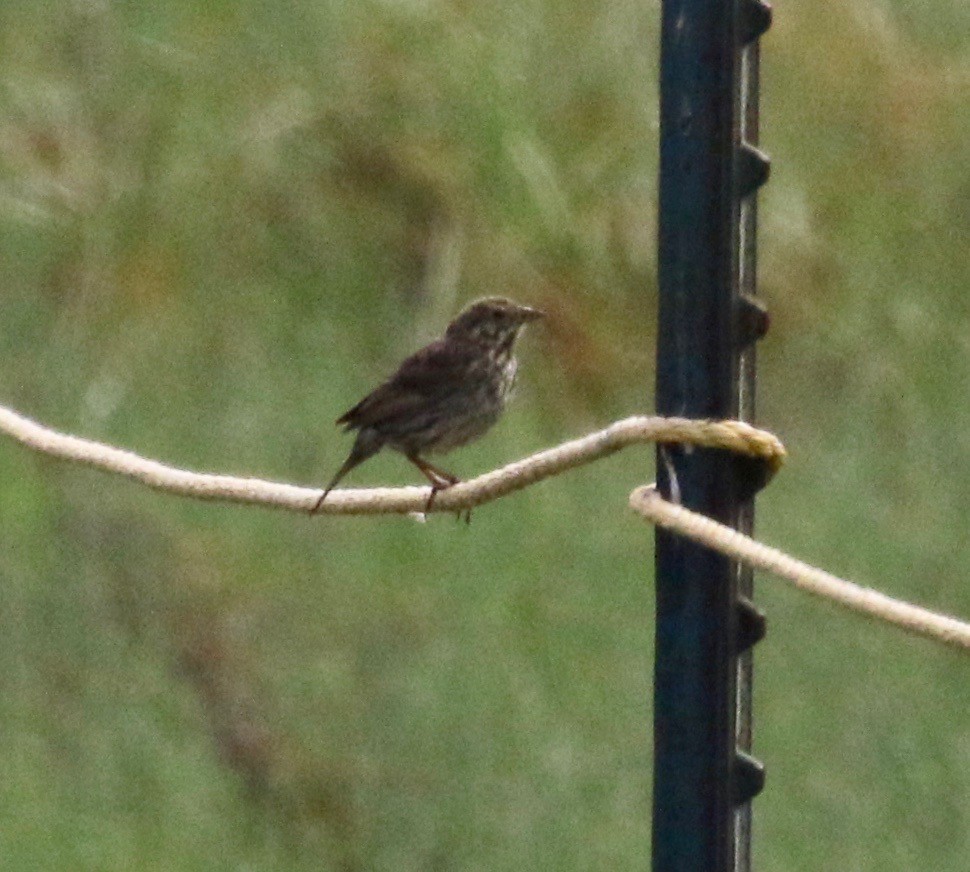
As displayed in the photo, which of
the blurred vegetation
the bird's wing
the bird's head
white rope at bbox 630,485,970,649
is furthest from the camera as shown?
the blurred vegetation

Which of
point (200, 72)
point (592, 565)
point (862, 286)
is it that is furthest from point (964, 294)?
point (200, 72)

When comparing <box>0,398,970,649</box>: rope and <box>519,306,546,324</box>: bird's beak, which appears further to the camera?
<box>519,306,546,324</box>: bird's beak

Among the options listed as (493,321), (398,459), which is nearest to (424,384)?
(493,321)

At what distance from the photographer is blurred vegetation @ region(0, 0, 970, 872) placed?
4449 millimetres

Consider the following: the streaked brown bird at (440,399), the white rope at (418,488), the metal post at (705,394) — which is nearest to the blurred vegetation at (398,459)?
the streaked brown bird at (440,399)

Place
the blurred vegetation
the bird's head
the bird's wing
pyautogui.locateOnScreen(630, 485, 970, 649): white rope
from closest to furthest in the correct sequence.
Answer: pyautogui.locateOnScreen(630, 485, 970, 649): white rope → the bird's wing → the bird's head → the blurred vegetation

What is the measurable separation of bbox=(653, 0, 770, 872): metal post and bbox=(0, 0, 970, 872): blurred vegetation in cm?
205

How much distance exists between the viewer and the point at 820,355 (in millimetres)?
5422

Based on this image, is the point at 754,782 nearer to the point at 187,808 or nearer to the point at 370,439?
the point at 370,439

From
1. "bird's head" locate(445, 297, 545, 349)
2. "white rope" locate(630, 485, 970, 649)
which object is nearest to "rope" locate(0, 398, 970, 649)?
"white rope" locate(630, 485, 970, 649)

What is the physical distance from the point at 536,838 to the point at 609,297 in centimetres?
156

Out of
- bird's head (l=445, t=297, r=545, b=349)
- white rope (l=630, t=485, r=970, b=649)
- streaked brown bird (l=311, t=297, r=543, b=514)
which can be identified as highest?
Answer: bird's head (l=445, t=297, r=545, b=349)

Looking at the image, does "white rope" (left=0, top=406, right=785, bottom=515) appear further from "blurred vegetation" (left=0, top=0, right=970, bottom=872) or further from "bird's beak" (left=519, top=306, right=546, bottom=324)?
"blurred vegetation" (left=0, top=0, right=970, bottom=872)

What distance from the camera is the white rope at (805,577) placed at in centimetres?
214
